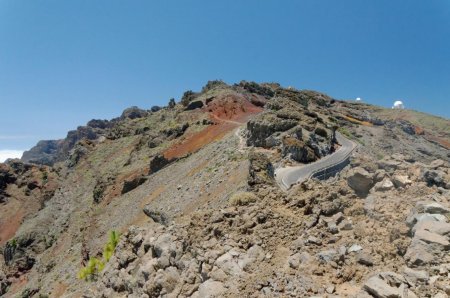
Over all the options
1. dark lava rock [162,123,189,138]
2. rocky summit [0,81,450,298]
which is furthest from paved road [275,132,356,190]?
dark lava rock [162,123,189,138]

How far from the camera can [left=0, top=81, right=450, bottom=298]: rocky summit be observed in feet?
39.3

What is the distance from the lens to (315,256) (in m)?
12.8

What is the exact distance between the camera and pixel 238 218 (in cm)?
1641

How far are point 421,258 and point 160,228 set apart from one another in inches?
465

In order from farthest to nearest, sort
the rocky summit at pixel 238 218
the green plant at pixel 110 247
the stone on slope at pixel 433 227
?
1. the green plant at pixel 110 247
2. the rocky summit at pixel 238 218
3. the stone on slope at pixel 433 227

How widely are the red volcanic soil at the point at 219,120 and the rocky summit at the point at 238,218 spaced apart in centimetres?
42

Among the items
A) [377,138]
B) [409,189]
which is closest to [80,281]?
[409,189]

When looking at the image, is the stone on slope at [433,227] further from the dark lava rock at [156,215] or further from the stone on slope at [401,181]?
the dark lava rock at [156,215]

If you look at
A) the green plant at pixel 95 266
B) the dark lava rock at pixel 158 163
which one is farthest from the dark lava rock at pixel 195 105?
the green plant at pixel 95 266

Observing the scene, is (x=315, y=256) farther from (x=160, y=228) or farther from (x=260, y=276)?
(x=160, y=228)

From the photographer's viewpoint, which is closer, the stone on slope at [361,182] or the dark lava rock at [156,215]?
the stone on slope at [361,182]

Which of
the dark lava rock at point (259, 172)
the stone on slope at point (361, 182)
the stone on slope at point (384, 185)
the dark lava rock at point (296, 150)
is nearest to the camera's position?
the stone on slope at point (384, 185)

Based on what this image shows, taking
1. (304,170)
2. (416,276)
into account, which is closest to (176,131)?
(304,170)

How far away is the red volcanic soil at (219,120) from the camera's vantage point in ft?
214
